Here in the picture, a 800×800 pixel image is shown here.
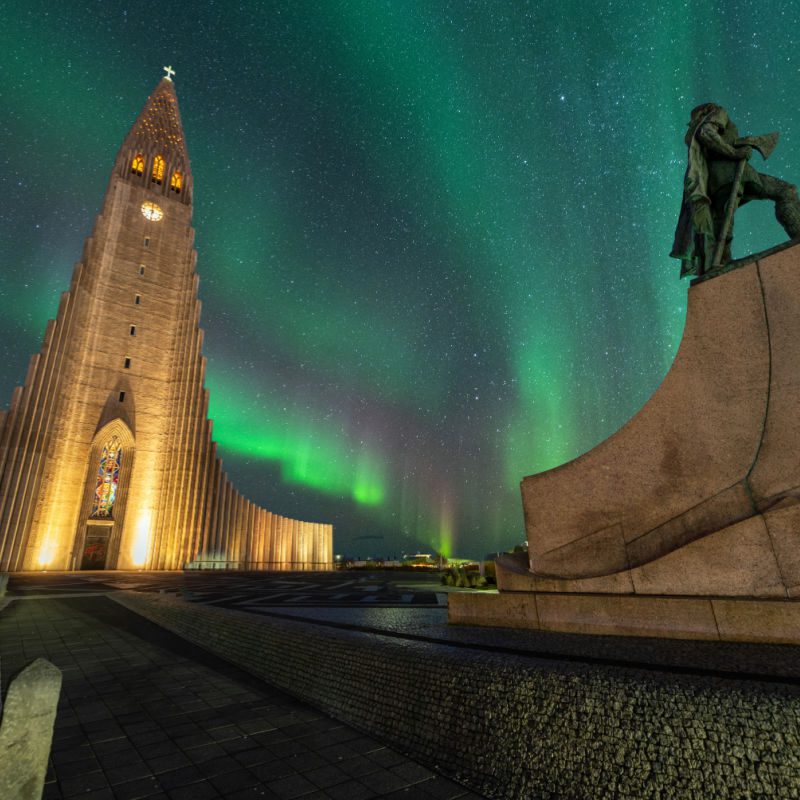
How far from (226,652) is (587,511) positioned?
5260 millimetres

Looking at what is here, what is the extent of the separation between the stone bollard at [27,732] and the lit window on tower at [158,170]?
162 feet

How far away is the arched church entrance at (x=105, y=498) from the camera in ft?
99.7

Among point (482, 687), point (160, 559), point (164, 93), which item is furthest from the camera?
point (164, 93)

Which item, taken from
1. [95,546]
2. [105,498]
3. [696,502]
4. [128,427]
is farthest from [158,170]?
[696,502]

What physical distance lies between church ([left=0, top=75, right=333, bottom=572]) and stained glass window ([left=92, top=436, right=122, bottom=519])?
0.24 ft

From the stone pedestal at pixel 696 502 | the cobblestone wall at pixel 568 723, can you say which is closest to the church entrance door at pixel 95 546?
the cobblestone wall at pixel 568 723

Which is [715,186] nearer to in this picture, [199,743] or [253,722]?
[253,722]

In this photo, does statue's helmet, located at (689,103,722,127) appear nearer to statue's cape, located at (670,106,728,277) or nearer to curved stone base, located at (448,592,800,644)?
statue's cape, located at (670,106,728,277)

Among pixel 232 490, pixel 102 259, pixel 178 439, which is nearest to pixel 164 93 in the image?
pixel 102 259

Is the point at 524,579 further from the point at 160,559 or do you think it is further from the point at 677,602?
the point at 160,559

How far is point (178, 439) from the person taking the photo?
1357 inches

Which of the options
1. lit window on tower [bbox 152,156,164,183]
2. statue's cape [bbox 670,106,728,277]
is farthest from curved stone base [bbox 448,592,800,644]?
lit window on tower [bbox 152,156,164,183]

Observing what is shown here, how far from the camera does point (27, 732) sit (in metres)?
1.87

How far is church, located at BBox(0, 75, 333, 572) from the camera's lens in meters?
29.0
